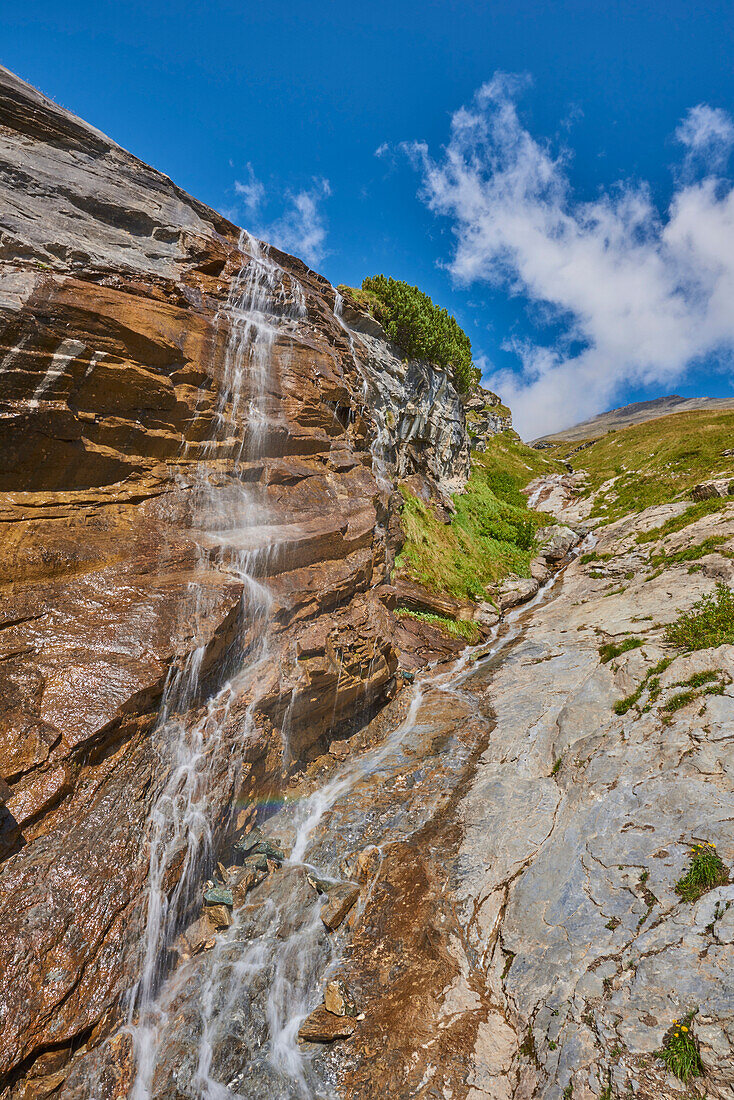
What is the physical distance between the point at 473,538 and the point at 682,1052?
27.5 m

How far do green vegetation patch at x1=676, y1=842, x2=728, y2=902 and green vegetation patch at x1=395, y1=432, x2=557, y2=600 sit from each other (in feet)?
55.9

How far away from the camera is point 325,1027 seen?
299 inches

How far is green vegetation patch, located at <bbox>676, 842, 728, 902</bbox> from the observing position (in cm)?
698

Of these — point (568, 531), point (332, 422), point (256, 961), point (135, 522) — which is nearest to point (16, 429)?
point (135, 522)

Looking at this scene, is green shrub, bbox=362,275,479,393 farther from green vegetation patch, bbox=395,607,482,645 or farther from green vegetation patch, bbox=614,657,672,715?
green vegetation patch, bbox=614,657,672,715

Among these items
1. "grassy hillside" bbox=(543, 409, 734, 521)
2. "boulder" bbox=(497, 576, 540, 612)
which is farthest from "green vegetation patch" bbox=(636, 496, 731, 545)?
"boulder" bbox=(497, 576, 540, 612)

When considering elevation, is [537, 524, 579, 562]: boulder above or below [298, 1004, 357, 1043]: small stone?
above

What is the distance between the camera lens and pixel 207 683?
37.1 feet

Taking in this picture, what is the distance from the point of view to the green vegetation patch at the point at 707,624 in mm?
12609

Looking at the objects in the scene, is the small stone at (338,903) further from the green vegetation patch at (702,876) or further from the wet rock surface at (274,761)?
the green vegetation patch at (702,876)

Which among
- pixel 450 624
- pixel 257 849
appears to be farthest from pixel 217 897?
pixel 450 624

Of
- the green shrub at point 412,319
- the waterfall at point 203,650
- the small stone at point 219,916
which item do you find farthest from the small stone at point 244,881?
the green shrub at point 412,319

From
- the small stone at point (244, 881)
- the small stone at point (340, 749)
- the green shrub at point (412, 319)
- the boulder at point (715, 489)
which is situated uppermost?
the green shrub at point (412, 319)

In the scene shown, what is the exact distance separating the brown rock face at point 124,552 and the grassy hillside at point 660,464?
2753cm
